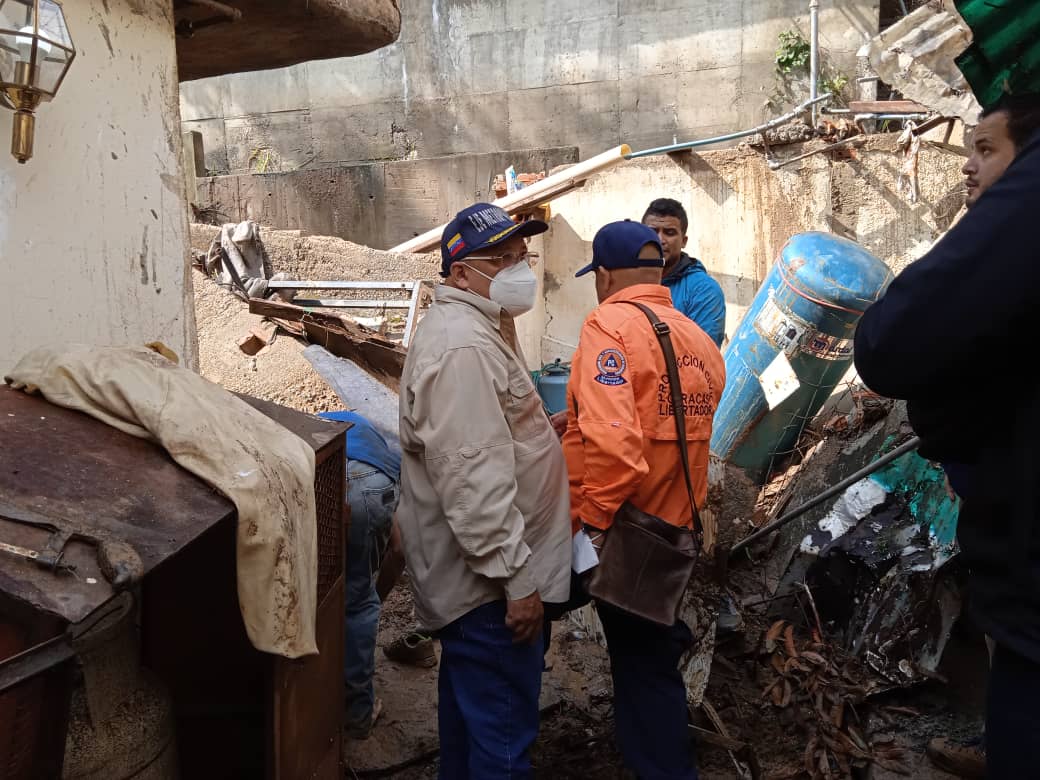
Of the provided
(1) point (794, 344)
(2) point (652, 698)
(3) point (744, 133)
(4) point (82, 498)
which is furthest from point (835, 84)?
(4) point (82, 498)

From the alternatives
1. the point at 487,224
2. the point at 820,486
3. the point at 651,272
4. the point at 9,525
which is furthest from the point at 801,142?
the point at 9,525

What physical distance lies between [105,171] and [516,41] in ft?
32.2

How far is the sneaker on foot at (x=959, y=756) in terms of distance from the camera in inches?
116

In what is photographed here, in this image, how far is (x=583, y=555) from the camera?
2607 mm

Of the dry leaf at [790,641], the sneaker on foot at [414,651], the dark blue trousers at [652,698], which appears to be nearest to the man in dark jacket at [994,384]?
the dark blue trousers at [652,698]

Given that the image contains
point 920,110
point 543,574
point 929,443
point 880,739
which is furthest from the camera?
point 920,110

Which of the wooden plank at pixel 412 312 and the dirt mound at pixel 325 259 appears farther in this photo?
the dirt mound at pixel 325 259

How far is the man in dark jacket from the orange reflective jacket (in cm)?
115

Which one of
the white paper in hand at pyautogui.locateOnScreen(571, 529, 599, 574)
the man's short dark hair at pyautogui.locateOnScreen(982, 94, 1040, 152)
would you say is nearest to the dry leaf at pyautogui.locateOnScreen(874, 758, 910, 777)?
the white paper in hand at pyautogui.locateOnScreen(571, 529, 599, 574)

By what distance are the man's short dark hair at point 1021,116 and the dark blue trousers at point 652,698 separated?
1724 mm

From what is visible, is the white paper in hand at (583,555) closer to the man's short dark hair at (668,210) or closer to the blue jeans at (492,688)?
the blue jeans at (492,688)

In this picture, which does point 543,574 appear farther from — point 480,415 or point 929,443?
point 929,443

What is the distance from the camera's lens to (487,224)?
251 cm

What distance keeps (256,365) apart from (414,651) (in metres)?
3.08
